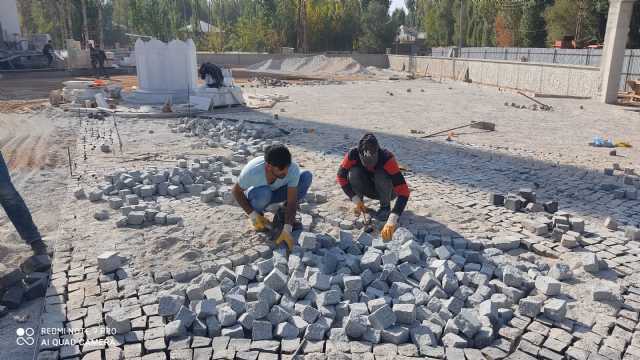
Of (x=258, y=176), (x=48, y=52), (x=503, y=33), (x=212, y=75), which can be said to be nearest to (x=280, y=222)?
(x=258, y=176)

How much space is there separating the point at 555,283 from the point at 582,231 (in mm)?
1488

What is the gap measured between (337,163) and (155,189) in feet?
9.85

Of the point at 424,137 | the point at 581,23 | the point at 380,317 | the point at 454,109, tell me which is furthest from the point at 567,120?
the point at 581,23

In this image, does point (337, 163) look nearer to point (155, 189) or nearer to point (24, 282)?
point (155, 189)

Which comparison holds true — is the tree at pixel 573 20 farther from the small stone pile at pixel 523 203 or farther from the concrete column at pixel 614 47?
the small stone pile at pixel 523 203

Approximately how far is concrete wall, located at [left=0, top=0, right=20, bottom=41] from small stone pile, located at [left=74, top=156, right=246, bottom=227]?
110 ft

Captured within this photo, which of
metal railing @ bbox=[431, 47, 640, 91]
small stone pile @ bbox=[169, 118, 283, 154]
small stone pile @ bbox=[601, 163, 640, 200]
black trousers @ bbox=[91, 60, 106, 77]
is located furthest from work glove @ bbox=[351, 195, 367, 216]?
black trousers @ bbox=[91, 60, 106, 77]

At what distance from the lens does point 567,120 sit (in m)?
12.3

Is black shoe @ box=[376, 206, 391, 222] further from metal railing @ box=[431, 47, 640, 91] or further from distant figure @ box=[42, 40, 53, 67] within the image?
distant figure @ box=[42, 40, 53, 67]

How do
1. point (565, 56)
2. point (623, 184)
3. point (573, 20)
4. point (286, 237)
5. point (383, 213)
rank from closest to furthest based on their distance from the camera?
point (286, 237)
point (383, 213)
point (623, 184)
point (565, 56)
point (573, 20)

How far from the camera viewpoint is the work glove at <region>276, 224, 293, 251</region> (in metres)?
4.22

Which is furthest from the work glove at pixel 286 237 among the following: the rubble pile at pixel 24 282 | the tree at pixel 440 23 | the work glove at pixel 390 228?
the tree at pixel 440 23

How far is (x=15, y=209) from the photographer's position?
4270 millimetres

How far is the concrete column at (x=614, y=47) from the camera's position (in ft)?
49.4
